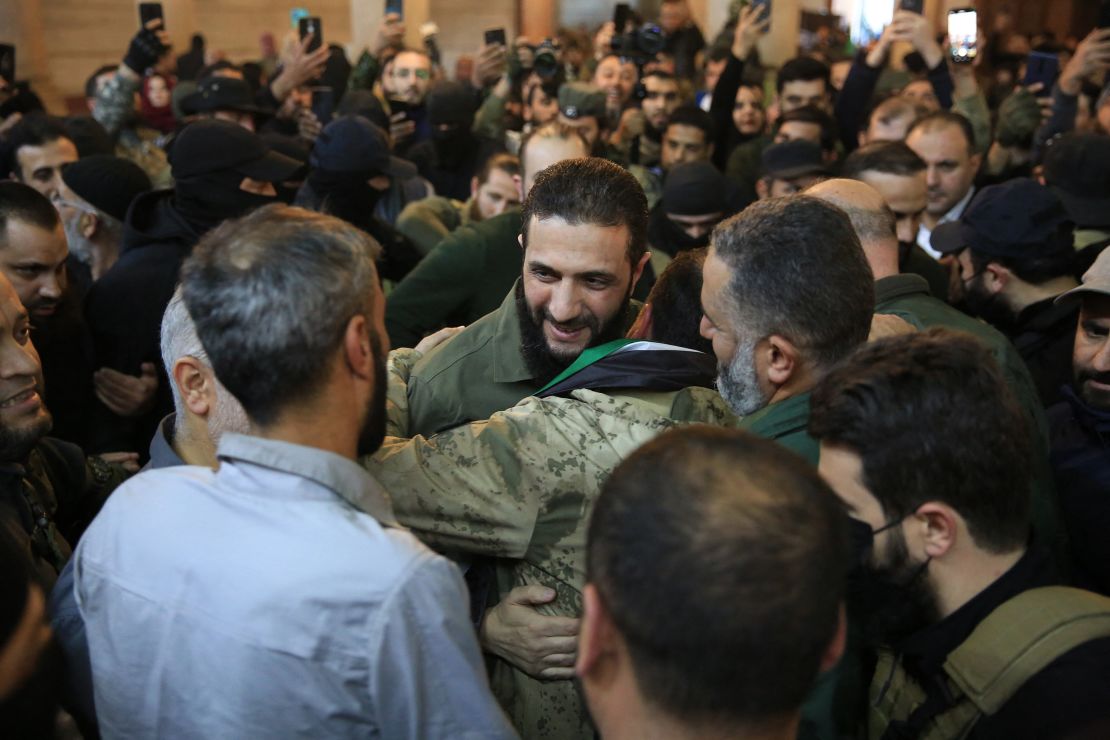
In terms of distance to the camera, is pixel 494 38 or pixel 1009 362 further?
pixel 494 38

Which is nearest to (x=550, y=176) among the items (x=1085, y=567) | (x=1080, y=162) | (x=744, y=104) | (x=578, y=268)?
(x=578, y=268)

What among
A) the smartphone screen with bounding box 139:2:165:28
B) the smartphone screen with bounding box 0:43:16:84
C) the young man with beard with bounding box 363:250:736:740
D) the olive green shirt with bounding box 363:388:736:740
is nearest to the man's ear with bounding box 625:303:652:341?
Answer: the young man with beard with bounding box 363:250:736:740

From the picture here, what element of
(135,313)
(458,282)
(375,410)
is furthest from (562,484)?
(135,313)

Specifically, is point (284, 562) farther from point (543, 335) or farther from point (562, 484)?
point (543, 335)

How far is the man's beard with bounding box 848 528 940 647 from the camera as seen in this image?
1745 mm

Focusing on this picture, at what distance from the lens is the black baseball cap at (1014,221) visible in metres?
3.58

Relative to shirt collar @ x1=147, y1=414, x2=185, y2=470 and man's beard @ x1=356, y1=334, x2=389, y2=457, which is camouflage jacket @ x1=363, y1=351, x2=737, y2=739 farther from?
shirt collar @ x1=147, y1=414, x2=185, y2=470

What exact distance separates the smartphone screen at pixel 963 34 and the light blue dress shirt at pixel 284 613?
5879 millimetres

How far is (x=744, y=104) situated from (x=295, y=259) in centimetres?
628

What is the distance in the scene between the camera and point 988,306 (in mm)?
3730

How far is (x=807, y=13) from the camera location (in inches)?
564

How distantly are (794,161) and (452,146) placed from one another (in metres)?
2.54

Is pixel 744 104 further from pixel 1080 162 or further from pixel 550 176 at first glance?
pixel 550 176

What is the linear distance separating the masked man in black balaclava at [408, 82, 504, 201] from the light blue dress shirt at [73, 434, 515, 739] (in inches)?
204
